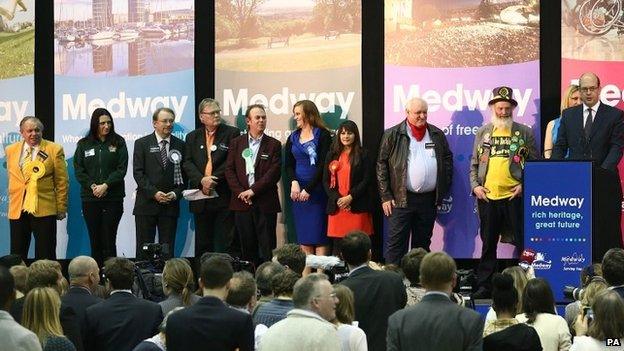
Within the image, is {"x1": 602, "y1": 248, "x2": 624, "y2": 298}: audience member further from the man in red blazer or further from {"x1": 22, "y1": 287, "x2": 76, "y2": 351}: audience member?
the man in red blazer

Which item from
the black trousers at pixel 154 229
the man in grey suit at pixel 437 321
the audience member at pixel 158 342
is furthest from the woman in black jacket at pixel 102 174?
the man in grey suit at pixel 437 321

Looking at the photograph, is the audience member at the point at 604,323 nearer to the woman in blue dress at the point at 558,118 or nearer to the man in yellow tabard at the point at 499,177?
the man in yellow tabard at the point at 499,177

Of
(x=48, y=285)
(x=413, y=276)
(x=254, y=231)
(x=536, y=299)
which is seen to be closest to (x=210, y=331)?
(x=48, y=285)

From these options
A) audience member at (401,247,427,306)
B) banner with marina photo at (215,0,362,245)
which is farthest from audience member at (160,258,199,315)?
banner with marina photo at (215,0,362,245)

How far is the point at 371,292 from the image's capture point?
726cm

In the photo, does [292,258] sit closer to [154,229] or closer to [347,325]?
[347,325]

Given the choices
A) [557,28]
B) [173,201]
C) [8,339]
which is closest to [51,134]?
[173,201]

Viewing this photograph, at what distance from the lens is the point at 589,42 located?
11695 mm

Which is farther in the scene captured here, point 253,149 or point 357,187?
point 253,149

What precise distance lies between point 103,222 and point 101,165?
0.59 m

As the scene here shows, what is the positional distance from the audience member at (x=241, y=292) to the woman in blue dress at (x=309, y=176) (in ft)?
17.5

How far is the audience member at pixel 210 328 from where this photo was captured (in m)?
6.00

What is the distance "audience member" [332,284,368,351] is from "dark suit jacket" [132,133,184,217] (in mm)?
6131

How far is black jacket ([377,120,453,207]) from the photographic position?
38.5 feet
